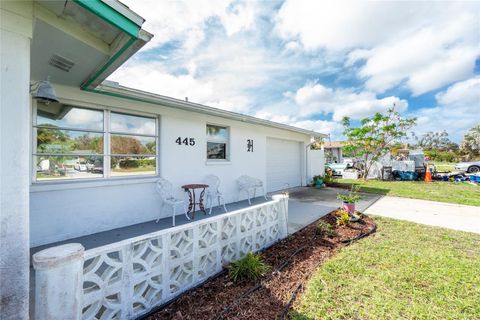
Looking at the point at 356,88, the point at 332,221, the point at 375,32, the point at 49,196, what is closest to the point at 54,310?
the point at 49,196

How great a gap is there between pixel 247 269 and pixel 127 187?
3.63 meters

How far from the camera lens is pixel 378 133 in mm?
15945

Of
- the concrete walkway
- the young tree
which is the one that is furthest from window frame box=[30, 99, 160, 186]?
the young tree

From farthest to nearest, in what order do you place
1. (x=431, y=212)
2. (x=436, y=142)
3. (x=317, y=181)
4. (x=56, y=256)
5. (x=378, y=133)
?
(x=436, y=142) < (x=378, y=133) < (x=317, y=181) < (x=431, y=212) < (x=56, y=256)

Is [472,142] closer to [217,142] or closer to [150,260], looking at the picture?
[217,142]

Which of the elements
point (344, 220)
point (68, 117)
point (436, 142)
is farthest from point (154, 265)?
point (436, 142)

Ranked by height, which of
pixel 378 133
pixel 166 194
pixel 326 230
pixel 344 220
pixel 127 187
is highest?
pixel 378 133

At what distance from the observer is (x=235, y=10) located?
566cm

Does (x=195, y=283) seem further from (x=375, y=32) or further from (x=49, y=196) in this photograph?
(x=375, y=32)

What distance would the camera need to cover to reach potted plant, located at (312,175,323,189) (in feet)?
39.5

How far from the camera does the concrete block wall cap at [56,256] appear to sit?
1.61 m

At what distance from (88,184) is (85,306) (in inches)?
132

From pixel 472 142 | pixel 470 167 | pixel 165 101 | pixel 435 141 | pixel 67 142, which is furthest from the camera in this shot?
pixel 435 141

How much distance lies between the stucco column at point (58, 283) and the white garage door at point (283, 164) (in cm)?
867
